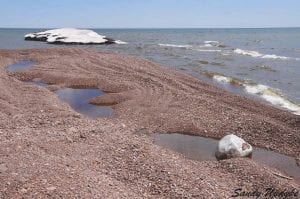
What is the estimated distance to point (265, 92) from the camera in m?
25.6

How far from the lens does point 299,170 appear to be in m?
12.7

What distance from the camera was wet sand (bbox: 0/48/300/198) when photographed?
31.8 feet

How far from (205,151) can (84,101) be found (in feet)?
30.1

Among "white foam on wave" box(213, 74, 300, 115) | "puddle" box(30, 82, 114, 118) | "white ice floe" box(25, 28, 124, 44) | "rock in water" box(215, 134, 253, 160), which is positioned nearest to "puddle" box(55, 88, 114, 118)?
"puddle" box(30, 82, 114, 118)

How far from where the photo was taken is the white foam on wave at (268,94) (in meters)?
21.9

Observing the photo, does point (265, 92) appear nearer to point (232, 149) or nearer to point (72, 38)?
point (232, 149)

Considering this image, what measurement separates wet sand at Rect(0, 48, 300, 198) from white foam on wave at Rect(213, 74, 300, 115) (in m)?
2.77

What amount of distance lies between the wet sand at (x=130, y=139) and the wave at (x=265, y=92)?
2.81m

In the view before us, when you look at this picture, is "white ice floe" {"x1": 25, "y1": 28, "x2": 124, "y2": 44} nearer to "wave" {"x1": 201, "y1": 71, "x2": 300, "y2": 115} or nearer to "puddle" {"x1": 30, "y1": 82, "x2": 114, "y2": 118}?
"wave" {"x1": 201, "y1": 71, "x2": 300, "y2": 115}

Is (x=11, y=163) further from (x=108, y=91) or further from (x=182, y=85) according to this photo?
(x=182, y=85)

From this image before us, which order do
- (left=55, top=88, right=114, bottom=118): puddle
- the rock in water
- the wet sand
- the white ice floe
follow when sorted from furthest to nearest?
the white ice floe
(left=55, top=88, right=114, bottom=118): puddle
the rock in water
the wet sand

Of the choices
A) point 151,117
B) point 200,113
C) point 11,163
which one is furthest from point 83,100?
point 11,163

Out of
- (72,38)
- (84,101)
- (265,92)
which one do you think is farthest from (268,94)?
(72,38)

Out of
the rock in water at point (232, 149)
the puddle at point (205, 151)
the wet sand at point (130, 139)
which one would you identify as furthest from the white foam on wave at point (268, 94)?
the rock in water at point (232, 149)
